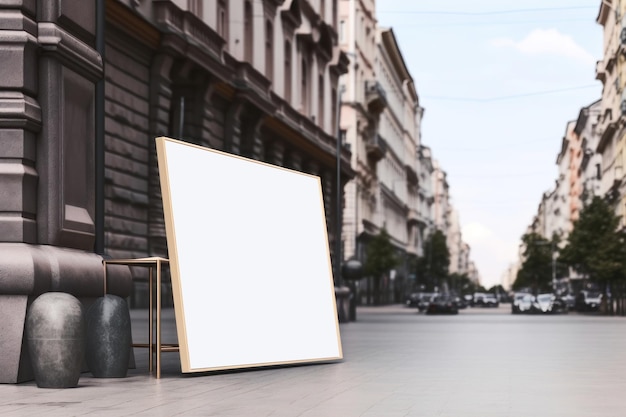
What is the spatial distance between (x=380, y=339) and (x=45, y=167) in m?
12.8

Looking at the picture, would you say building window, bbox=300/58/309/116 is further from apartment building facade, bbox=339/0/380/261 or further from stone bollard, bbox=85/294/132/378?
stone bollard, bbox=85/294/132/378

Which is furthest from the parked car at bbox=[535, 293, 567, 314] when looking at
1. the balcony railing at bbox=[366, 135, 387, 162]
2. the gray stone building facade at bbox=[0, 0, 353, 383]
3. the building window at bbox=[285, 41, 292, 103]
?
the balcony railing at bbox=[366, 135, 387, 162]

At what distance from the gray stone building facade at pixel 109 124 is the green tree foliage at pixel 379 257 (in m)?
23.5

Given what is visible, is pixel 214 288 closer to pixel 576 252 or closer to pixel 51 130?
pixel 51 130

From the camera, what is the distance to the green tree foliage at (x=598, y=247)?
57625 mm

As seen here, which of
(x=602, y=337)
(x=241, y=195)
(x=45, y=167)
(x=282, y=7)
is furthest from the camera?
(x=282, y=7)

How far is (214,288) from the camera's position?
13.3m

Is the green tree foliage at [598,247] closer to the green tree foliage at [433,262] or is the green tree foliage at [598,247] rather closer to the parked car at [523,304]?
the parked car at [523,304]

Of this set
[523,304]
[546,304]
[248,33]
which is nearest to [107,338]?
[248,33]

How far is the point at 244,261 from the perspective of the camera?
13.9 m

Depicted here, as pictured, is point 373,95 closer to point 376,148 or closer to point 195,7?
point 376,148

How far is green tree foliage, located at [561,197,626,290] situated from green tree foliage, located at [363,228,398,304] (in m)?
16.4

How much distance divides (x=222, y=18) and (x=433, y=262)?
9513cm

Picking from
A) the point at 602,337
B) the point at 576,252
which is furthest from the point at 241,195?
the point at 576,252
